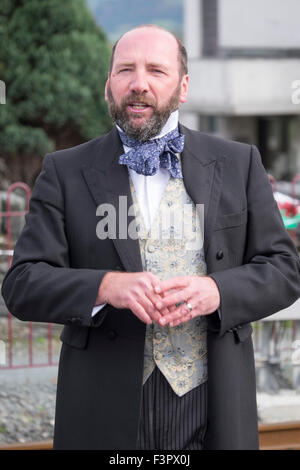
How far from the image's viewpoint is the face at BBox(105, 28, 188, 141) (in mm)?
1967

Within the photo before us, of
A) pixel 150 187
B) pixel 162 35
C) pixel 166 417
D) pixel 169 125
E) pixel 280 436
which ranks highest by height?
pixel 162 35

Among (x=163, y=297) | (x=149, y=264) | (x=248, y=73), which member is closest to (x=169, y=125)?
(x=149, y=264)

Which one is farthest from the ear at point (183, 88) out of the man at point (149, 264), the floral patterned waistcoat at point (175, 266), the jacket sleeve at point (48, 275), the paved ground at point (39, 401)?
the paved ground at point (39, 401)

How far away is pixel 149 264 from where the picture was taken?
205 cm

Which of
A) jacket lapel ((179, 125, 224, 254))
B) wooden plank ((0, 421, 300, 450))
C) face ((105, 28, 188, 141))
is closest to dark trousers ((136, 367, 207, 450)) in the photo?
jacket lapel ((179, 125, 224, 254))

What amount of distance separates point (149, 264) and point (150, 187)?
0.71 ft

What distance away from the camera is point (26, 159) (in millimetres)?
14797

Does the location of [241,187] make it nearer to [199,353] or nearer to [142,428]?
[199,353]

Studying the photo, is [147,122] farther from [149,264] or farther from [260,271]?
[260,271]

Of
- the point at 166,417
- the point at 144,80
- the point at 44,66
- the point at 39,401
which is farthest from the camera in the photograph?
the point at 44,66

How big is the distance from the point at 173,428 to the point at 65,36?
42.8ft

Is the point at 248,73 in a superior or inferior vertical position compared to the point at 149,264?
superior

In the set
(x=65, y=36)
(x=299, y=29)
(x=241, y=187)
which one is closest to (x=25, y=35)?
(x=65, y=36)
